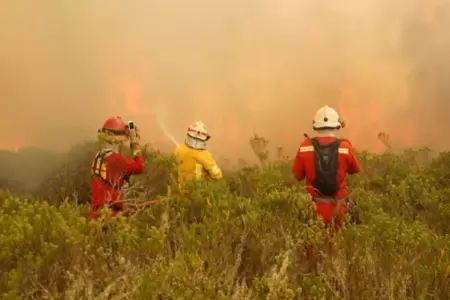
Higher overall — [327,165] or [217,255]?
[327,165]

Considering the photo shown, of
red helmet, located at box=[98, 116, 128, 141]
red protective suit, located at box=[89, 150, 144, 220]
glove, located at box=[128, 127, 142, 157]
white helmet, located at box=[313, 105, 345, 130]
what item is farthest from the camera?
glove, located at box=[128, 127, 142, 157]

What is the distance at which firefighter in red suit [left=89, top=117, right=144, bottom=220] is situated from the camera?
5.72 meters

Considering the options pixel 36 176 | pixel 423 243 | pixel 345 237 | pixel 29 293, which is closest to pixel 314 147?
pixel 345 237

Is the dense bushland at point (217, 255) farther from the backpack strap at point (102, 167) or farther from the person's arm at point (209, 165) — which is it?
the person's arm at point (209, 165)

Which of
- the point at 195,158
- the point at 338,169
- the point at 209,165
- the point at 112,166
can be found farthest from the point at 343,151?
the point at 112,166

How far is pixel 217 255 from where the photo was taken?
13.4ft

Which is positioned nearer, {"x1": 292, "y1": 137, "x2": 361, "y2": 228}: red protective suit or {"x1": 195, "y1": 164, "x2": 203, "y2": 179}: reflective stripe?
{"x1": 292, "y1": 137, "x2": 361, "y2": 228}: red protective suit

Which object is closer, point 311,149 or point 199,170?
point 311,149

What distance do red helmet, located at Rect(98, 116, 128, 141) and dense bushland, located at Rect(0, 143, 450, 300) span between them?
1.10 meters

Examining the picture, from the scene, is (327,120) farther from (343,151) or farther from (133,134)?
(133,134)

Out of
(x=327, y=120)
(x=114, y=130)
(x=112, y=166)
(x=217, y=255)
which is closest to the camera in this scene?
(x=217, y=255)

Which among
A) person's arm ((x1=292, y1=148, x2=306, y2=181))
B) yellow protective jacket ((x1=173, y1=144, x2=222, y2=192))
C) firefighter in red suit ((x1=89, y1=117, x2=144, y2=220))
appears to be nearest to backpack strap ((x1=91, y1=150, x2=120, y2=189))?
firefighter in red suit ((x1=89, y1=117, x2=144, y2=220))

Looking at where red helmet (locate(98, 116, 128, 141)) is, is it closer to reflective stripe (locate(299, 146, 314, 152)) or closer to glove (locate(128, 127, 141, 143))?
glove (locate(128, 127, 141, 143))

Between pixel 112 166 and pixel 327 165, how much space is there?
2258 mm
